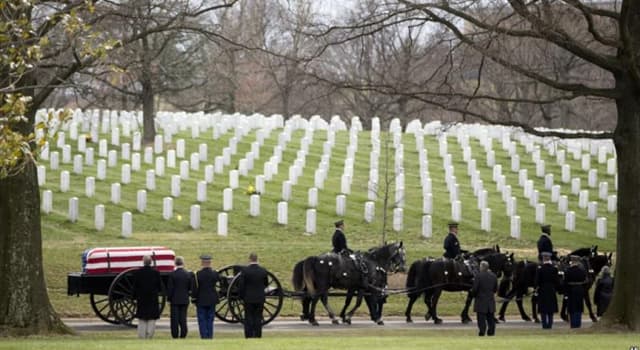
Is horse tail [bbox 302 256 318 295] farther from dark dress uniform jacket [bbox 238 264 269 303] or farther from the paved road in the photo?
dark dress uniform jacket [bbox 238 264 269 303]

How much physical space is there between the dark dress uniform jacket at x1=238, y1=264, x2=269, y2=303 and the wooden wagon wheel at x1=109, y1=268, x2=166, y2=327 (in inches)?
71.8

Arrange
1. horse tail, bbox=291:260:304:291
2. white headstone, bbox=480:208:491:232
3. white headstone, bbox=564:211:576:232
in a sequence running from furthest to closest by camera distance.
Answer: white headstone, bbox=564:211:576:232 < white headstone, bbox=480:208:491:232 < horse tail, bbox=291:260:304:291

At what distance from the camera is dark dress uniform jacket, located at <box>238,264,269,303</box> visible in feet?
59.4

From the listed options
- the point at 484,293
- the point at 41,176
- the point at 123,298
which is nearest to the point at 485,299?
the point at 484,293

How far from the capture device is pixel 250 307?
18.3m

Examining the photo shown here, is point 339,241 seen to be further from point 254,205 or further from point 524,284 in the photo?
point 254,205

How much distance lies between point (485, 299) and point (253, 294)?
13.4 ft

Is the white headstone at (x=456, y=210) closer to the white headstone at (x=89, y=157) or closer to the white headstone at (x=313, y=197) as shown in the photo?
the white headstone at (x=313, y=197)

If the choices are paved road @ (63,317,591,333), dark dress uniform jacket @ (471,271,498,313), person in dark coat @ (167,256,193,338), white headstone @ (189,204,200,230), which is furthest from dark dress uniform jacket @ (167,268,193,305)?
white headstone @ (189,204,200,230)

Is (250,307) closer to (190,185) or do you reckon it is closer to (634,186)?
(634,186)

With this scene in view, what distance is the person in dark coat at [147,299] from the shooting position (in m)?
18.3

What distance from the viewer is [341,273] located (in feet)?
71.7

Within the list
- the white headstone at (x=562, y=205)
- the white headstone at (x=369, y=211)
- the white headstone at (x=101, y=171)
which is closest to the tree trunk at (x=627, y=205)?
the white headstone at (x=369, y=211)

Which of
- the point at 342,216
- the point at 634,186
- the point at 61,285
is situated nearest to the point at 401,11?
the point at 634,186
